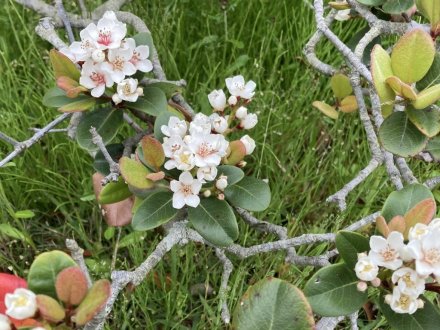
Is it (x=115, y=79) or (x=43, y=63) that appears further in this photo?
(x=43, y=63)

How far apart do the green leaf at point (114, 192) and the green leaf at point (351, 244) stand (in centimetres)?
43

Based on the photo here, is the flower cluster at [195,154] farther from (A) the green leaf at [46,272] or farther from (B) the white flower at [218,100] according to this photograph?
(A) the green leaf at [46,272]

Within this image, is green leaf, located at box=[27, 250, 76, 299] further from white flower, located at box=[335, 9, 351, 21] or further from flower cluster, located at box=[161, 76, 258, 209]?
white flower, located at box=[335, 9, 351, 21]

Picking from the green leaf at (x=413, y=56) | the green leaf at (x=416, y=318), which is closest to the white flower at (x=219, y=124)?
the green leaf at (x=413, y=56)

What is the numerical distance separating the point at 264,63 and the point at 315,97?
227 millimetres

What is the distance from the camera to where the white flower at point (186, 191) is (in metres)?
1.02

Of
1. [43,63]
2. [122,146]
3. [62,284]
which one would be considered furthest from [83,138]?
[43,63]

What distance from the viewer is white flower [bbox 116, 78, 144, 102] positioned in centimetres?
114

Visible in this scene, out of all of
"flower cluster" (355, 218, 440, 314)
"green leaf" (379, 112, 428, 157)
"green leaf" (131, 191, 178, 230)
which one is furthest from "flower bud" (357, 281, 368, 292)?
"green leaf" (131, 191, 178, 230)

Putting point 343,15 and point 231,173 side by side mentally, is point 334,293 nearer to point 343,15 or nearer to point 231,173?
point 231,173

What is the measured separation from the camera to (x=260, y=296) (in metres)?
0.79

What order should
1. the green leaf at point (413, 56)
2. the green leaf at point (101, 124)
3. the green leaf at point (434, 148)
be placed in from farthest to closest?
the green leaf at point (101, 124) < the green leaf at point (434, 148) < the green leaf at point (413, 56)

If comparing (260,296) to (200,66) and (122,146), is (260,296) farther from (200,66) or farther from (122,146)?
(200,66)

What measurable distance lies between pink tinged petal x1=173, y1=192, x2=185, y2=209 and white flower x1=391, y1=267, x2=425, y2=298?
1.22ft
